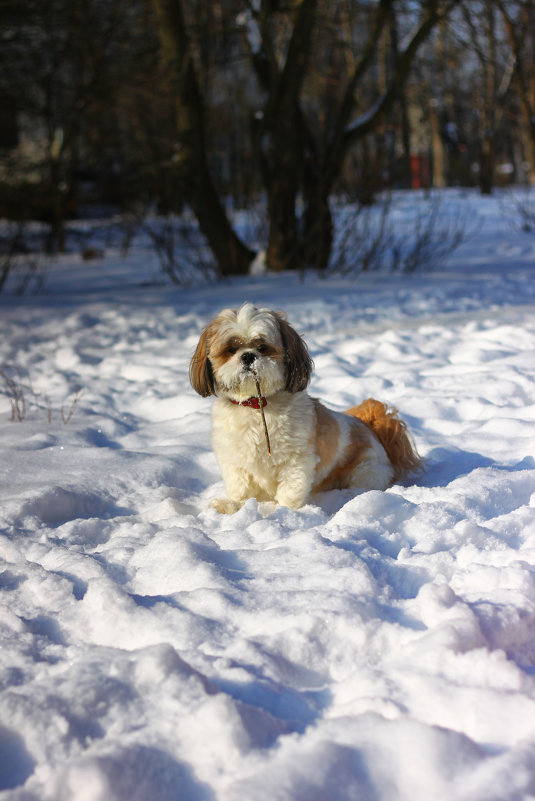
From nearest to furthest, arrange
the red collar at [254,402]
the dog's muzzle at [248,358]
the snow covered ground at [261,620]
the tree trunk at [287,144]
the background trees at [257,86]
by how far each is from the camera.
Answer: the snow covered ground at [261,620] → the dog's muzzle at [248,358] → the red collar at [254,402] → the tree trunk at [287,144] → the background trees at [257,86]

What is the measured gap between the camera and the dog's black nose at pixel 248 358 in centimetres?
324

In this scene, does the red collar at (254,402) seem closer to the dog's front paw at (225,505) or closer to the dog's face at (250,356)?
the dog's face at (250,356)

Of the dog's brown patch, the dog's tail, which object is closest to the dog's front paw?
the dog's brown patch

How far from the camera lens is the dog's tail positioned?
12.6 ft

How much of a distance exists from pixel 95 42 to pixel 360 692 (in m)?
13.8

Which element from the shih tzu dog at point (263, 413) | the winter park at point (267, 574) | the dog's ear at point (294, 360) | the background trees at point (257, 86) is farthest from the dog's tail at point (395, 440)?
the background trees at point (257, 86)

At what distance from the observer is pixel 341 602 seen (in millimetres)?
2295

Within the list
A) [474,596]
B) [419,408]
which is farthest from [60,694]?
[419,408]

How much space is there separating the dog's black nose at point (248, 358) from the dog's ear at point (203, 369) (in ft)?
0.88

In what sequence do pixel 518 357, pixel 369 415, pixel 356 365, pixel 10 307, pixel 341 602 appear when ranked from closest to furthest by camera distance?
pixel 341 602, pixel 369 415, pixel 518 357, pixel 356 365, pixel 10 307

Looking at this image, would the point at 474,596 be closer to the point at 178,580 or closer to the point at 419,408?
the point at 178,580

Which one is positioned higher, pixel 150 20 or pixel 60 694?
pixel 150 20

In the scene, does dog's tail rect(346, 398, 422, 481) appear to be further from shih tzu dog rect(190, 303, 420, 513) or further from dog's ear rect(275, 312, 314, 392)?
dog's ear rect(275, 312, 314, 392)

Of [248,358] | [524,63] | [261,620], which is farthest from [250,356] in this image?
[524,63]
